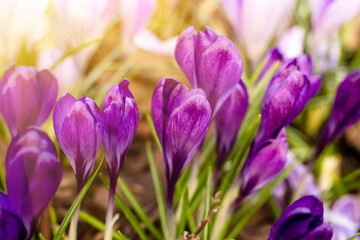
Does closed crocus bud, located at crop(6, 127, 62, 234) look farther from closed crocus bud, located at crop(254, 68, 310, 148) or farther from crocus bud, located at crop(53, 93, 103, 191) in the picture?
closed crocus bud, located at crop(254, 68, 310, 148)

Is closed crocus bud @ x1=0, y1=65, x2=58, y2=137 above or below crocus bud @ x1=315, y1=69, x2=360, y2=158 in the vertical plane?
above

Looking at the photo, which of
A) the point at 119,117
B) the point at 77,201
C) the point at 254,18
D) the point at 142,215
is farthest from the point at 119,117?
the point at 254,18

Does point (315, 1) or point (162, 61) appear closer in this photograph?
point (315, 1)

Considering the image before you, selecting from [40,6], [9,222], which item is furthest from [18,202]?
[40,6]

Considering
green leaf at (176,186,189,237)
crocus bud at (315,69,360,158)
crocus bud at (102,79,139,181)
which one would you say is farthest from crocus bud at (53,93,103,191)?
crocus bud at (315,69,360,158)

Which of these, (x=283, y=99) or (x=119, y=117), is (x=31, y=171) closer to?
(x=119, y=117)

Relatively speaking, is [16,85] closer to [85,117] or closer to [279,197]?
[85,117]
